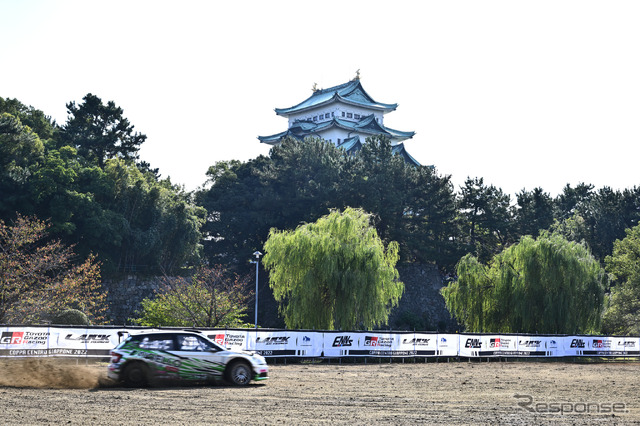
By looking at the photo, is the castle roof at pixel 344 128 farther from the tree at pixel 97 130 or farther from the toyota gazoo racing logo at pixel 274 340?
the toyota gazoo racing logo at pixel 274 340

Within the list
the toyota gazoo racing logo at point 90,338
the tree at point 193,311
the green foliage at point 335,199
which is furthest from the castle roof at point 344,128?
the toyota gazoo racing logo at point 90,338

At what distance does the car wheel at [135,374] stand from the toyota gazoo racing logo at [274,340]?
11503 millimetres

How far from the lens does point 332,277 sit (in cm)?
3903

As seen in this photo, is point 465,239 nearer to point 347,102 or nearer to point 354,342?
point 347,102

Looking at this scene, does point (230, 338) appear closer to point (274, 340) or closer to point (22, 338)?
point (274, 340)

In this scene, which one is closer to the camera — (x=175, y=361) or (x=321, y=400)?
(x=321, y=400)

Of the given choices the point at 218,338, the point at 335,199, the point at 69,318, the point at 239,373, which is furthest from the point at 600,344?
the point at 335,199

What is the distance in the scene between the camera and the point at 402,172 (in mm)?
70250

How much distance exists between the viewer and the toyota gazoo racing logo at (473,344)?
34.6 metres

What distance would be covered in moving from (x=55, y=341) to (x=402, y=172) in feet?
160

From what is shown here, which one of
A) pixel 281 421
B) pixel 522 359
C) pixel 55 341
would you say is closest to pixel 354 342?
pixel 522 359

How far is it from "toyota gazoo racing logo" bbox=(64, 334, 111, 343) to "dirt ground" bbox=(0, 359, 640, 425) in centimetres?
247

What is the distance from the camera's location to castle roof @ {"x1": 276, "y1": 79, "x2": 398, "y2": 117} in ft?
331

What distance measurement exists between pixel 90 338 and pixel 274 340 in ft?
24.7
